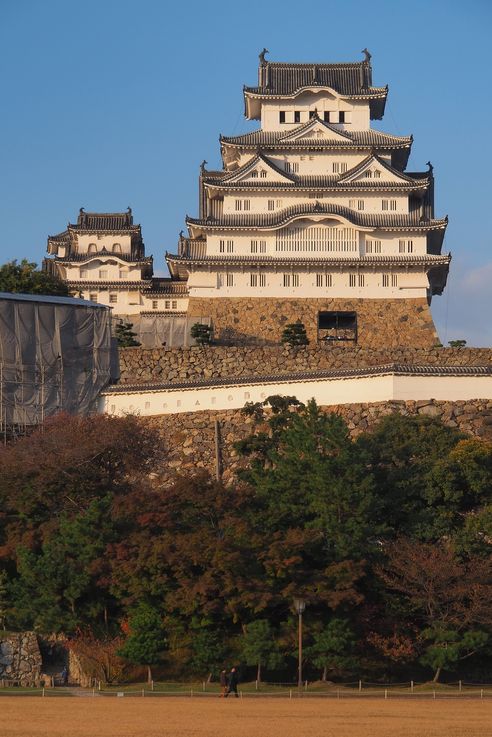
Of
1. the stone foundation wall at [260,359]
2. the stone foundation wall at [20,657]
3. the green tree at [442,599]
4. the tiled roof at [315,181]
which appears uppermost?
the tiled roof at [315,181]

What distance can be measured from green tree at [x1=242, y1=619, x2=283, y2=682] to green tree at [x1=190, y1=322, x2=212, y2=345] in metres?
19.7

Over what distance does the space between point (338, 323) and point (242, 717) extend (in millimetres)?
28700

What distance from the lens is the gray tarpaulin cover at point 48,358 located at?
4484 centimetres

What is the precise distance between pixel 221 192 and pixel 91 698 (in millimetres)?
30045

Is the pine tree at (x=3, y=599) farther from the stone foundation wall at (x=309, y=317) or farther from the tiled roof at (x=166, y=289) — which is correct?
the tiled roof at (x=166, y=289)

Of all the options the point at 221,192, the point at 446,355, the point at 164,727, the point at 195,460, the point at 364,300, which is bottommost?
the point at 164,727

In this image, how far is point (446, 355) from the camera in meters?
46.8

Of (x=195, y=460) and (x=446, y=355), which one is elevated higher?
(x=446, y=355)

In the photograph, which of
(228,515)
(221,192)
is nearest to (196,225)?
(221,192)

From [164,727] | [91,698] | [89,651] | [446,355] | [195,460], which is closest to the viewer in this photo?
[164,727]

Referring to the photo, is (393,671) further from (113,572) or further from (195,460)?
(195,460)

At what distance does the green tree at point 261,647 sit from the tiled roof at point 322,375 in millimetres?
12095

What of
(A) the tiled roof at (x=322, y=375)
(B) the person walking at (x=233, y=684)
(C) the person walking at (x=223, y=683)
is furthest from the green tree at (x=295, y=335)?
(B) the person walking at (x=233, y=684)

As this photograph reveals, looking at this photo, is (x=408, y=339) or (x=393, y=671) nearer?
(x=393, y=671)
